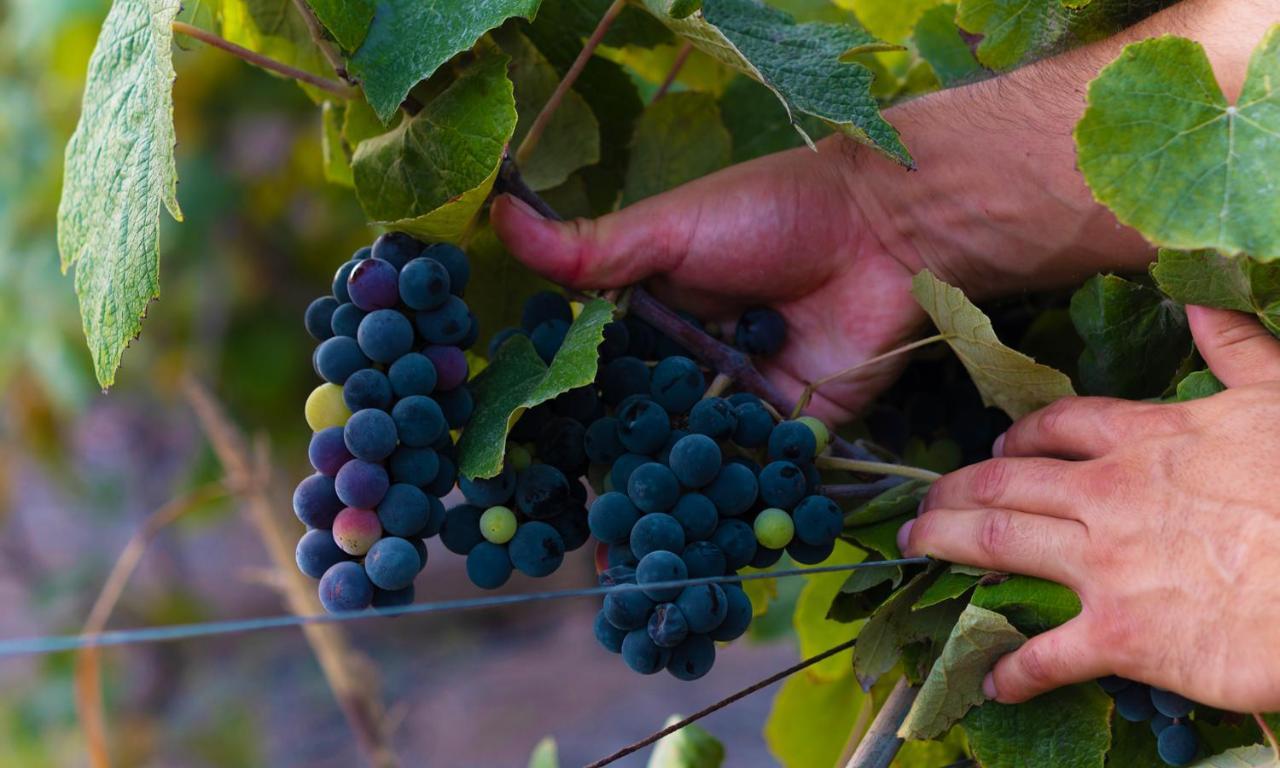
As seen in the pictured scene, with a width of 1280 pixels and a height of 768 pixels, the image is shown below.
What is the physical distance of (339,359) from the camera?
77 cm

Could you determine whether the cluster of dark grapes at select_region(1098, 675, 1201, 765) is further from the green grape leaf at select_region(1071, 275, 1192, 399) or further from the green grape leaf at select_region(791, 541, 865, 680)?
the green grape leaf at select_region(791, 541, 865, 680)

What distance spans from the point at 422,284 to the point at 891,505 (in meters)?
0.38

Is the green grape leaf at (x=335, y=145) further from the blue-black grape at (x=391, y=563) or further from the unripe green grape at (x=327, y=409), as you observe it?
the blue-black grape at (x=391, y=563)

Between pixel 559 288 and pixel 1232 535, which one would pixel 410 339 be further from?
pixel 1232 535

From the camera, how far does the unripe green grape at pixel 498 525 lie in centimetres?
78

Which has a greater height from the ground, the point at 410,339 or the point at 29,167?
the point at 410,339

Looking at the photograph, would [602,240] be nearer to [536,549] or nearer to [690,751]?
[536,549]

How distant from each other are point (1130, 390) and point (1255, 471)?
0.68 feet

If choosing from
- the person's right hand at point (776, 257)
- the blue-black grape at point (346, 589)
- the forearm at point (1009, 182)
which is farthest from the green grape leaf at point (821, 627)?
the blue-black grape at point (346, 589)

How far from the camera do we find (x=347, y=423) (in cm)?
75

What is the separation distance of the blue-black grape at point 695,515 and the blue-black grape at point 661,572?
0.04m

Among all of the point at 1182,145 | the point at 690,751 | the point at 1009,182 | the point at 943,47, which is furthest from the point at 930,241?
the point at 690,751

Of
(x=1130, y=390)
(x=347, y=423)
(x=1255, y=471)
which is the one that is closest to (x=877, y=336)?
(x=1130, y=390)

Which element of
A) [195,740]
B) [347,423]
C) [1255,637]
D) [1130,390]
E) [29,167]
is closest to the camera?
[1255,637]
